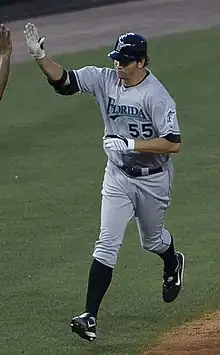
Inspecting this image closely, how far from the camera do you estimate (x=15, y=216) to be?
9.70m

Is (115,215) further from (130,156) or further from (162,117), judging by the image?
(162,117)

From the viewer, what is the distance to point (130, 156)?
639cm

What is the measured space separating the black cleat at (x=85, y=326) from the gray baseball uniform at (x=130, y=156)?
1.23 feet

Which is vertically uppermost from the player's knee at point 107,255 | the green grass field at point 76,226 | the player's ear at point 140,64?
the player's ear at point 140,64

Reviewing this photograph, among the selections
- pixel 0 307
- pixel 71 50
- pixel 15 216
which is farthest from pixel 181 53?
pixel 0 307

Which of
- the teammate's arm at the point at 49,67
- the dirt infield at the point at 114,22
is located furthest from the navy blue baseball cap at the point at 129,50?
the dirt infield at the point at 114,22

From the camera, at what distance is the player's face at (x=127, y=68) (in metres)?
6.18

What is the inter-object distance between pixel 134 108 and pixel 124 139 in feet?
0.94

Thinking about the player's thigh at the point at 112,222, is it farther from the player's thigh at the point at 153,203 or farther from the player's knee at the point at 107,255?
the player's thigh at the point at 153,203

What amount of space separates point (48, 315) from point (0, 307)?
1.39 ft

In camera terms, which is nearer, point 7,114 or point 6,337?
point 6,337

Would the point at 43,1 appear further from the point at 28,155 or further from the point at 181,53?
the point at 28,155

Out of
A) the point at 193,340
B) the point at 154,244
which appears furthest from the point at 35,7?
the point at 193,340

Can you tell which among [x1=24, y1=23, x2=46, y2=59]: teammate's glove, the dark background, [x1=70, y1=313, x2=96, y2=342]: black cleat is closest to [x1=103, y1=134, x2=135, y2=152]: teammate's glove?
[x1=24, y1=23, x2=46, y2=59]: teammate's glove
